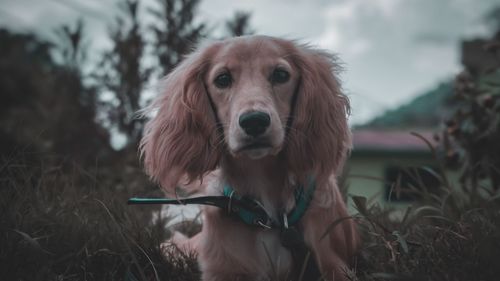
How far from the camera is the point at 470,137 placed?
3.45 metres

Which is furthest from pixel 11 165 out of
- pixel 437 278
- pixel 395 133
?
pixel 395 133

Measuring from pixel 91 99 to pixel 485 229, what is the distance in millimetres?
4811

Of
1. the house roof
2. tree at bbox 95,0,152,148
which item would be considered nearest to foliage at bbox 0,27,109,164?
tree at bbox 95,0,152,148

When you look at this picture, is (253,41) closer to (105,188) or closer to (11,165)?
(105,188)

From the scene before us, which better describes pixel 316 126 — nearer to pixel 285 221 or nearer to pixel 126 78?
pixel 285 221

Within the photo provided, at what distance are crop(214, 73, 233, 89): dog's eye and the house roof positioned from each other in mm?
9546

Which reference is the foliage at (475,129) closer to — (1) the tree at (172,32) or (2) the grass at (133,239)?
(2) the grass at (133,239)

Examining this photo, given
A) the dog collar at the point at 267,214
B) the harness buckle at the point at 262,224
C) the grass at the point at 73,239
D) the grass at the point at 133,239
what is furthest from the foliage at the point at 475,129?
the grass at the point at 73,239

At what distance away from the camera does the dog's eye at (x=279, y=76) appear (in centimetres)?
253

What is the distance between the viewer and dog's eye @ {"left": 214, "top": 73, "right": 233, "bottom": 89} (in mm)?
2545

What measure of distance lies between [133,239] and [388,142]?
13.4 m

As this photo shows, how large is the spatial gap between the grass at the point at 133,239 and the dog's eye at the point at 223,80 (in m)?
0.80

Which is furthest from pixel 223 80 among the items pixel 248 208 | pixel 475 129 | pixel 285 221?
pixel 475 129

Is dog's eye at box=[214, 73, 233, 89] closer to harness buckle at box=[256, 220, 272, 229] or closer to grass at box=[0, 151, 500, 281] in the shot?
harness buckle at box=[256, 220, 272, 229]
